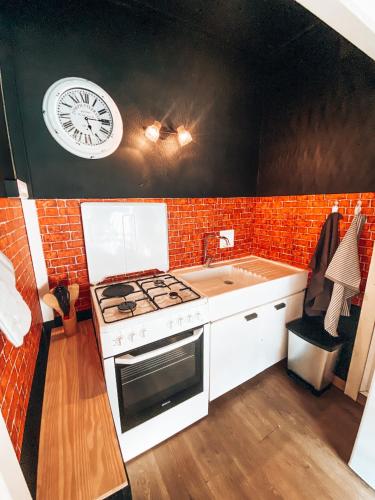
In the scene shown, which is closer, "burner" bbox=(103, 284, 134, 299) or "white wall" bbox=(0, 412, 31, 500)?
"white wall" bbox=(0, 412, 31, 500)

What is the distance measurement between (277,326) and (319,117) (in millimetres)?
1706

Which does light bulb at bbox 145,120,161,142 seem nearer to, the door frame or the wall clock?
the wall clock

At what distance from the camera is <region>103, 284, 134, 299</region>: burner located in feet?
4.25

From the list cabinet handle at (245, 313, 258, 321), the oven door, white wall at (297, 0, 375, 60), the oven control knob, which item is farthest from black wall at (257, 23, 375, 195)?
the oven control knob

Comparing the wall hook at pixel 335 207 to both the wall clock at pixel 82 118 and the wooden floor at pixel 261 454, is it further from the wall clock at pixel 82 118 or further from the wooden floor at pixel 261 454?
the wall clock at pixel 82 118

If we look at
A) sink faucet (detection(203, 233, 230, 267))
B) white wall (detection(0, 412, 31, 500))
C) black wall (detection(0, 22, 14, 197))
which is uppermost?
black wall (detection(0, 22, 14, 197))

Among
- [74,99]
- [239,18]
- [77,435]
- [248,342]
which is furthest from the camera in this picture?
[248,342]

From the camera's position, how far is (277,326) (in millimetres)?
1727

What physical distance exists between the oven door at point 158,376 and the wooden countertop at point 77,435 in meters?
0.17

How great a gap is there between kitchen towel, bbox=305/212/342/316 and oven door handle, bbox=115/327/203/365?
105 cm

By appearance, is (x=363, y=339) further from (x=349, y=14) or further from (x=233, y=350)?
(x=349, y=14)

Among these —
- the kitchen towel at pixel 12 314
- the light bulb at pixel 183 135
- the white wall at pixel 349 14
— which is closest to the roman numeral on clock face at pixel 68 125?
the light bulb at pixel 183 135

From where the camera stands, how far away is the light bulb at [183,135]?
→ 5.14 ft

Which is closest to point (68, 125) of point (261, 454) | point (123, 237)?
point (123, 237)
